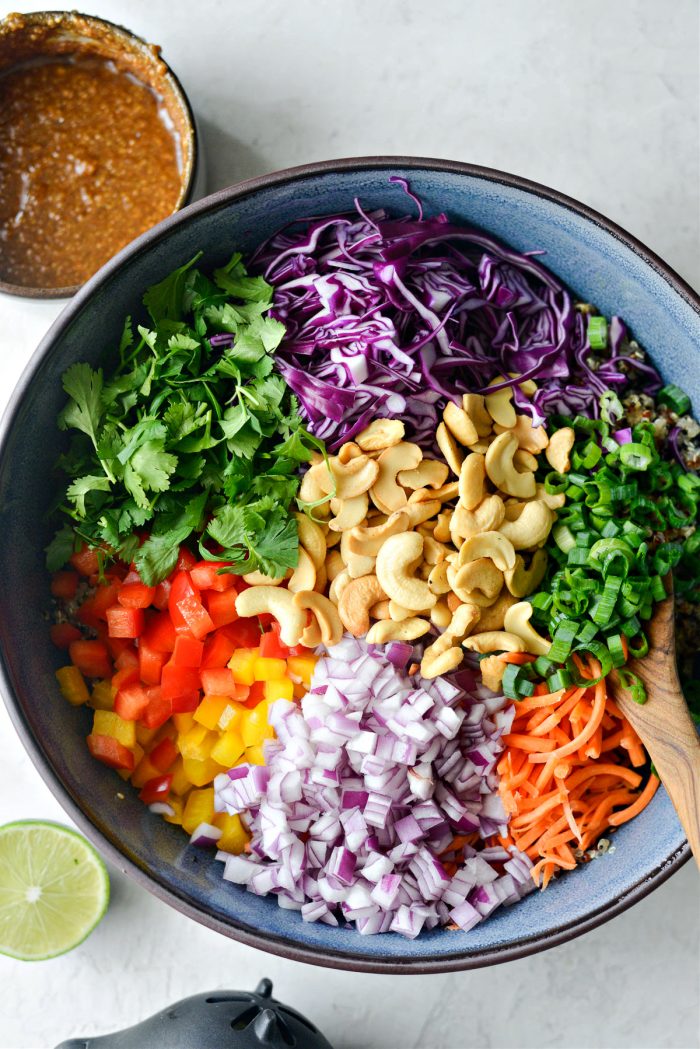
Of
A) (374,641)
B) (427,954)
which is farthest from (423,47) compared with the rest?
(427,954)

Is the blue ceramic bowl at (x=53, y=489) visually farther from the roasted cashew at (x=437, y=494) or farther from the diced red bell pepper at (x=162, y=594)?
the roasted cashew at (x=437, y=494)

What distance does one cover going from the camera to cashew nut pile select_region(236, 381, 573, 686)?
6.22ft

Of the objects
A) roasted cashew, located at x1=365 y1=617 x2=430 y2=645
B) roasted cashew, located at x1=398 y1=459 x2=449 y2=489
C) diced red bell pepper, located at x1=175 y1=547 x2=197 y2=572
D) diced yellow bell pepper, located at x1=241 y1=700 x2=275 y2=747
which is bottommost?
diced yellow bell pepper, located at x1=241 y1=700 x2=275 y2=747

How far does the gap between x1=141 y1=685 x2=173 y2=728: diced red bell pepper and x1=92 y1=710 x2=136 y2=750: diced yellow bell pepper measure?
0.03 metres

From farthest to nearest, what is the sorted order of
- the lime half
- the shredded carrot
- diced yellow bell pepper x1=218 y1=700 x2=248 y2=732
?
1. the lime half
2. diced yellow bell pepper x1=218 y1=700 x2=248 y2=732
3. the shredded carrot

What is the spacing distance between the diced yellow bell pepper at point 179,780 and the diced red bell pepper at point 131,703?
163mm

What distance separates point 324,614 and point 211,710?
13.1 inches

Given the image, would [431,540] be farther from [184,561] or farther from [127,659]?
[127,659]

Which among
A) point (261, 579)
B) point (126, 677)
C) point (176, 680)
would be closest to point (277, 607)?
point (261, 579)

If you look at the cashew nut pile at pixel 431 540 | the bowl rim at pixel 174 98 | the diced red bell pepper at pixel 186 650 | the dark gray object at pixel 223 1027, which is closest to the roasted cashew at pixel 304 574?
the cashew nut pile at pixel 431 540

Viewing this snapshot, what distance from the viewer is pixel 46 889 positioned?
2145mm

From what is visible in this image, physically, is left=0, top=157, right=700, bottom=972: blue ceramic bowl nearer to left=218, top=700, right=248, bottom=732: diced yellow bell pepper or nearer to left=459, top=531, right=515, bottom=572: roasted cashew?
left=218, top=700, right=248, bottom=732: diced yellow bell pepper

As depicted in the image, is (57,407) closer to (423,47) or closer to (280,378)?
(280,378)

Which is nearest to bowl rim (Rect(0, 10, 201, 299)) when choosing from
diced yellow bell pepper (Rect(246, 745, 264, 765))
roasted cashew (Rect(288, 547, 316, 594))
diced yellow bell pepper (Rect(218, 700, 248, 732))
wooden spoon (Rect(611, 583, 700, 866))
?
roasted cashew (Rect(288, 547, 316, 594))
